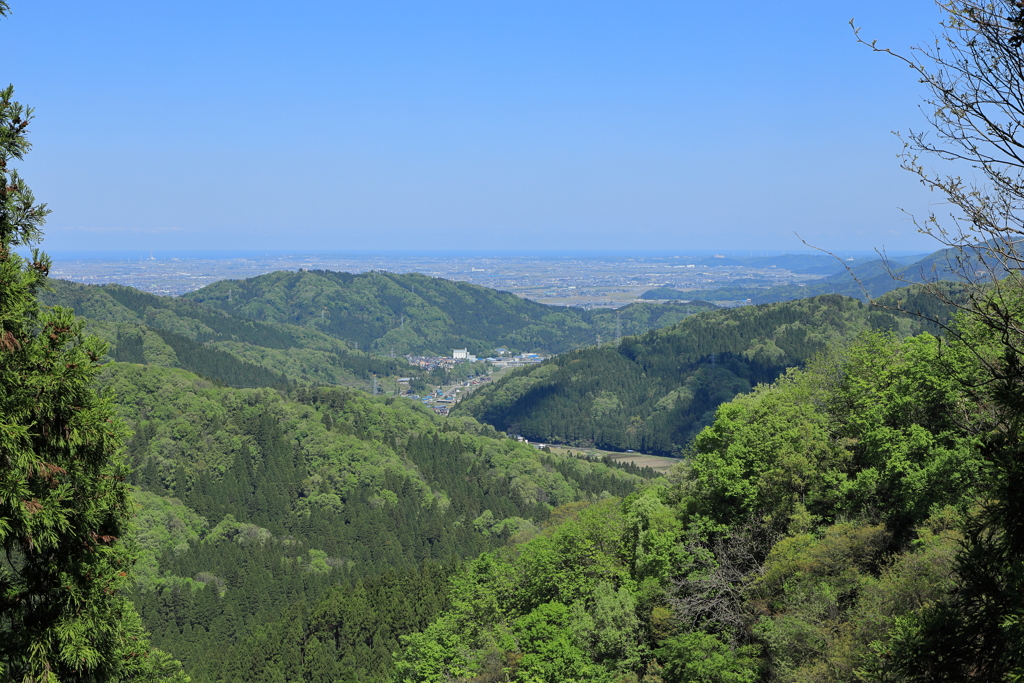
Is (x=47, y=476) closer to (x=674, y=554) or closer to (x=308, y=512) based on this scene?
(x=674, y=554)

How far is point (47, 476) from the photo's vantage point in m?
10.7

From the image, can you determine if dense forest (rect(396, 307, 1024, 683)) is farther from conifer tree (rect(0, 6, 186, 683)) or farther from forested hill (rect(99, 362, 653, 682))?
forested hill (rect(99, 362, 653, 682))

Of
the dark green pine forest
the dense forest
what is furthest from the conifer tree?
the dense forest

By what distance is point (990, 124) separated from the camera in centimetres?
842

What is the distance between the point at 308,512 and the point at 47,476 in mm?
105412

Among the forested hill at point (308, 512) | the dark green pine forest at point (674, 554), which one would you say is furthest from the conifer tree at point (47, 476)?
the forested hill at point (308, 512)

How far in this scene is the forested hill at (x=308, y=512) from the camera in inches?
2450

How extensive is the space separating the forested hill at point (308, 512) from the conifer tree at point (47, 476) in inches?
1769

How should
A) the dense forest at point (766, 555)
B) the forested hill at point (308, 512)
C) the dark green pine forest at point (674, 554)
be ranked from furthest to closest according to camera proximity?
the forested hill at point (308, 512), the dense forest at point (766, 555), the dark green pine forest at point (674, 554)

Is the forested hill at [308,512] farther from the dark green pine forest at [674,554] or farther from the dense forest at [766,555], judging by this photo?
the dense forest at [766,555]

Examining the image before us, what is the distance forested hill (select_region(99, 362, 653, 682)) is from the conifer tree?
147ft

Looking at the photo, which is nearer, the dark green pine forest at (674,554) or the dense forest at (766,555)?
the dark green pine forest at (674,554)

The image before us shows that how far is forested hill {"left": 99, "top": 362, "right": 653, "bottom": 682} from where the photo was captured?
204 feet

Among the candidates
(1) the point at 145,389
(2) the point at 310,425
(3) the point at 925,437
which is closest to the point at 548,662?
(3) the point at 925,437
